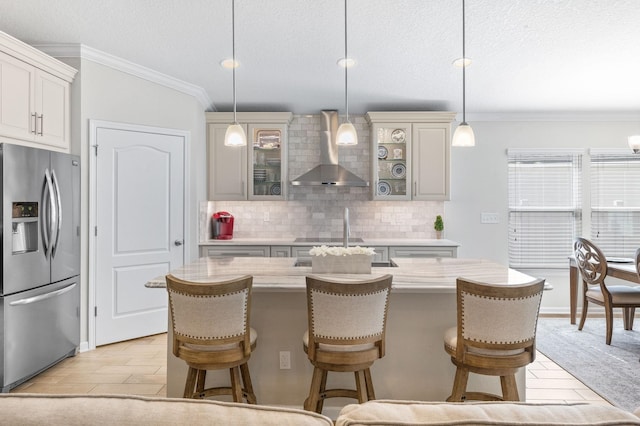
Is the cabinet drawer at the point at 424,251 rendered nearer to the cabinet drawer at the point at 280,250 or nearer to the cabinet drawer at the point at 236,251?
the cabinet drawer at the point at 280,250

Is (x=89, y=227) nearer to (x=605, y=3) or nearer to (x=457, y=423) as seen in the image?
(x=457, y=423)

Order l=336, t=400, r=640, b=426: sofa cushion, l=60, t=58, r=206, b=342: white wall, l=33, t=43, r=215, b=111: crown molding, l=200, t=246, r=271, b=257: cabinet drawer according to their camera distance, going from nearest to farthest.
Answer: l=336, t=400, r=640, b=426: sofa cushion, l=33, t=43, r=215, b=111: crown molding, l=60, t=58, r=206, b=342: white wall, l=200, t=246, r=271, b=257: cabinet drawer

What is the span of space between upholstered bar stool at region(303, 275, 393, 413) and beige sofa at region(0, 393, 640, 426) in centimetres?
110

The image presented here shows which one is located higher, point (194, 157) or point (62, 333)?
point (194, 157)

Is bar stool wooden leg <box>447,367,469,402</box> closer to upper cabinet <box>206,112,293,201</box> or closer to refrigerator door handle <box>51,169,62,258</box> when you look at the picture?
refrigerator door handle <box>51,169,62,258</box>

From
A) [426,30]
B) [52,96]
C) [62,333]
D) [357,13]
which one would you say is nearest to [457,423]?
[357,13]

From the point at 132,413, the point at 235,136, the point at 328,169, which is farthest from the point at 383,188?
the point at 132,413

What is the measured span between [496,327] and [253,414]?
150cm

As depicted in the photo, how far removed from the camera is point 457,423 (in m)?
0.77

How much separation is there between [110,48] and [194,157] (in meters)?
1.35

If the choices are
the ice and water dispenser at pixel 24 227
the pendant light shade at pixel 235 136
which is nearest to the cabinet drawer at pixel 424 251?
the pendant light shade at pixel 235 136

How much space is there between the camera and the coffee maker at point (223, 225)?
4.93m

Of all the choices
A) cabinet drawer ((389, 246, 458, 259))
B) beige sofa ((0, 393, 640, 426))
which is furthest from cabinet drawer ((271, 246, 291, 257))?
beige sofa ((0, 393, 640, 426))

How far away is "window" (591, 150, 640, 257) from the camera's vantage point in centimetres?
518
